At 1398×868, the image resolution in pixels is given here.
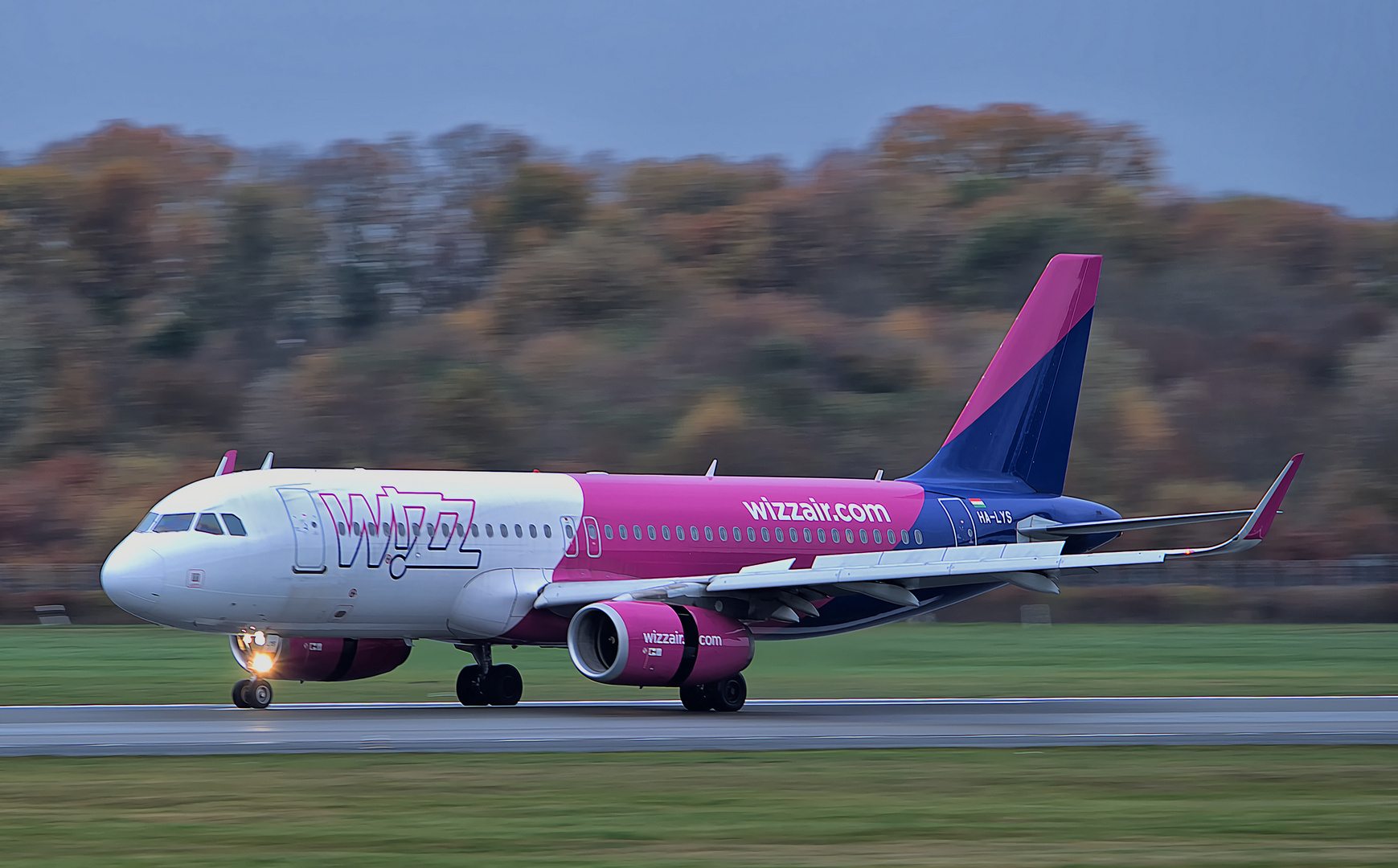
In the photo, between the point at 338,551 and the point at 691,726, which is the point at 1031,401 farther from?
the point at 338,551

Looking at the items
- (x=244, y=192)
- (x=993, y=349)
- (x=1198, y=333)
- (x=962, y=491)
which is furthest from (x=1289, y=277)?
(x=962, y=491)

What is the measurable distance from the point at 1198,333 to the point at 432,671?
61.2 metres

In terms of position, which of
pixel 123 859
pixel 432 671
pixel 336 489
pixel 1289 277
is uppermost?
pixel 1289 277

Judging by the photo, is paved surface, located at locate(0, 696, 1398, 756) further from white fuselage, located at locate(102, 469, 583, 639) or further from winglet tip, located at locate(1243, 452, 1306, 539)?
winglet tip, located at locate(1243, 452, 1306, 539)

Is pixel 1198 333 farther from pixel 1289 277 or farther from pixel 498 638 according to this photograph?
pixel 498 638

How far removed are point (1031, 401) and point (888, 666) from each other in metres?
6.34

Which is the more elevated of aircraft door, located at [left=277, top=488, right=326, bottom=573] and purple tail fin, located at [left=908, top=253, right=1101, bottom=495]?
purple tail fin, located at [left=908, top=253, right=1101, bottom=495]

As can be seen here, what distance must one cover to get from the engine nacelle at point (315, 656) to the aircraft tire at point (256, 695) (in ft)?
2.00

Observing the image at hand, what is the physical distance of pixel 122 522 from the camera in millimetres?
70562

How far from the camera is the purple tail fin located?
120ft

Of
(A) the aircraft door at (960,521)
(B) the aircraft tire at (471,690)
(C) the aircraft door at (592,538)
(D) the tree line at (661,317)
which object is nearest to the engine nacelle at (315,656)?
(B) the aircraft tire at (471,690)

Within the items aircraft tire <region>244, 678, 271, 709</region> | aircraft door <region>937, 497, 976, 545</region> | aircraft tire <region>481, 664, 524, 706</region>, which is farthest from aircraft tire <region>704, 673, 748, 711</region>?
aircraft door <region>937, 497, 976, 545</region>

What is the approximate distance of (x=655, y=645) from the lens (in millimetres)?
26828

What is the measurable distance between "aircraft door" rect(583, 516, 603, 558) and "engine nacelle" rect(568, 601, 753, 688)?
2.07 metres
